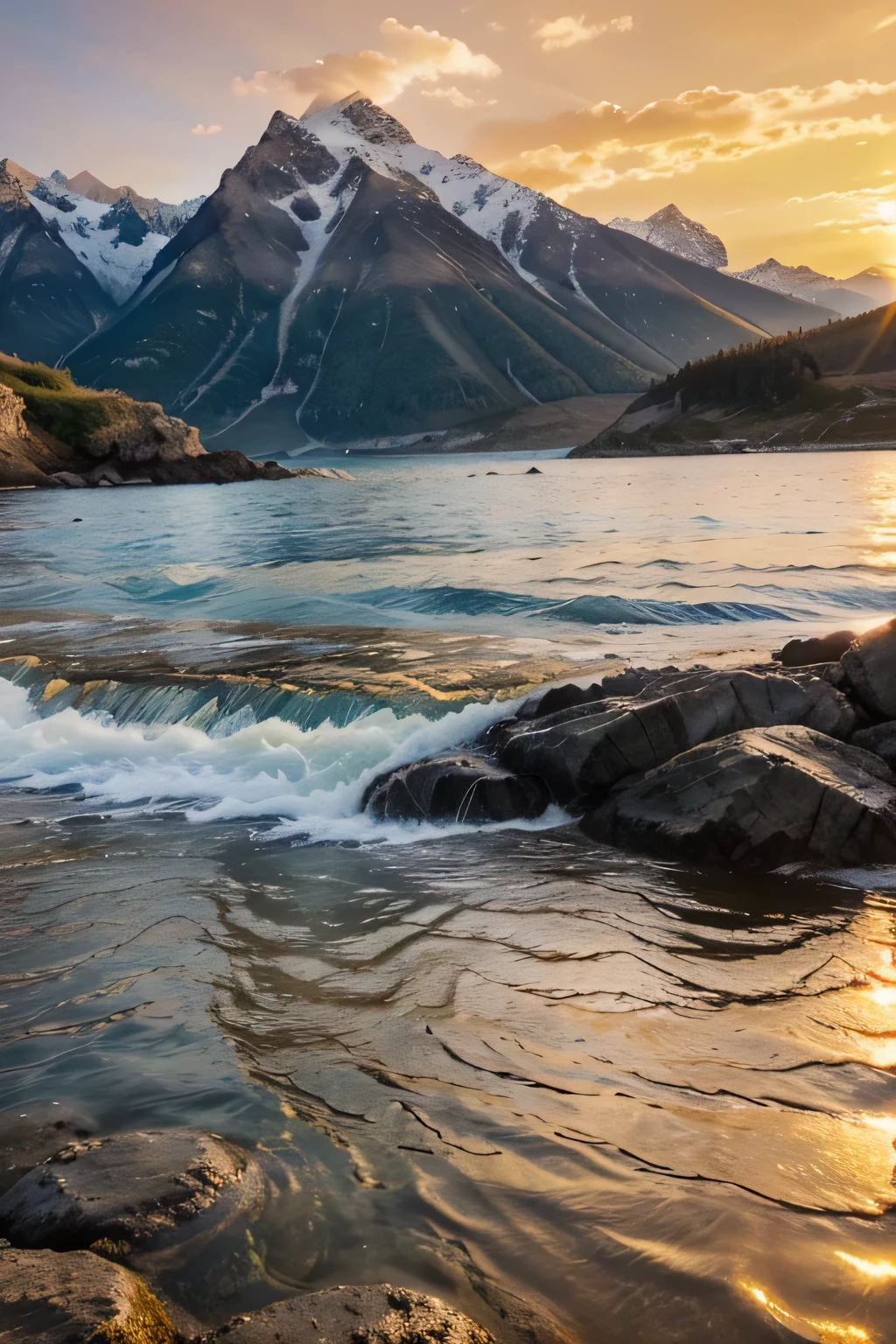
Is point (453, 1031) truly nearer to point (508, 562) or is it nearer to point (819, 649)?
point (819, 649)

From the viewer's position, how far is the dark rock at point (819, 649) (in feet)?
43.8

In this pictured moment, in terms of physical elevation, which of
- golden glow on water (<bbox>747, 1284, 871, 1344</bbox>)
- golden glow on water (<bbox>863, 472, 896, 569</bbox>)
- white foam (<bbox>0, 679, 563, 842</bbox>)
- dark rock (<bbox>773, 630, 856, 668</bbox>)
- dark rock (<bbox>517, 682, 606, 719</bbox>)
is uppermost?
golden glow on water (<bbox>863, 472, 896, 569</bbox>)

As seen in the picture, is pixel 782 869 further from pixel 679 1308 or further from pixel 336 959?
pixel 679 1308

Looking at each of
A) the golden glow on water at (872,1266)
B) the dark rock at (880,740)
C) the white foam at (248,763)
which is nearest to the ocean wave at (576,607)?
the white foam at (248,763)

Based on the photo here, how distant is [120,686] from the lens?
1526 centimetres

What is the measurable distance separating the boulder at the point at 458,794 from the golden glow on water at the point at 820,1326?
6921mm

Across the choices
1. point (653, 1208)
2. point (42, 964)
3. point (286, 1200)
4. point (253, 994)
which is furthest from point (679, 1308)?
point (42, 964)

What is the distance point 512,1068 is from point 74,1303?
270 cm

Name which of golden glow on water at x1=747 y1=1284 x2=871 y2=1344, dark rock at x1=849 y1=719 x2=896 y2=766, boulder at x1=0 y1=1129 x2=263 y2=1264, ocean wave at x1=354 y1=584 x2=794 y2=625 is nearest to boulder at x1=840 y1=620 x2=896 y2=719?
dark rock at x1=849 y1=719 x2=896 y2=766

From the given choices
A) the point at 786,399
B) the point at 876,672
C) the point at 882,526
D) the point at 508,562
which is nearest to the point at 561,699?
the point at 876,672

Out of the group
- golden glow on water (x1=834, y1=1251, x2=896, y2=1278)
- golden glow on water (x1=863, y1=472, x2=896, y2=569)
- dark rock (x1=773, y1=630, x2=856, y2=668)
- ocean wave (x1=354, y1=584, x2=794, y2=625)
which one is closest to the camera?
golden glow on water (x1=834, y1=1251, x2=896, y2=1278)

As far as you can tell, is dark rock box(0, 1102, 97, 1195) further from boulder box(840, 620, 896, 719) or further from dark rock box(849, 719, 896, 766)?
boulder box(840, 620, 896, 719)

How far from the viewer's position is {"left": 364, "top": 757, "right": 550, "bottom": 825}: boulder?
407 inches

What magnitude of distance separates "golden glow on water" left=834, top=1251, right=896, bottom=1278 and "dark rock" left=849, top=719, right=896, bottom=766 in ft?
23.0
